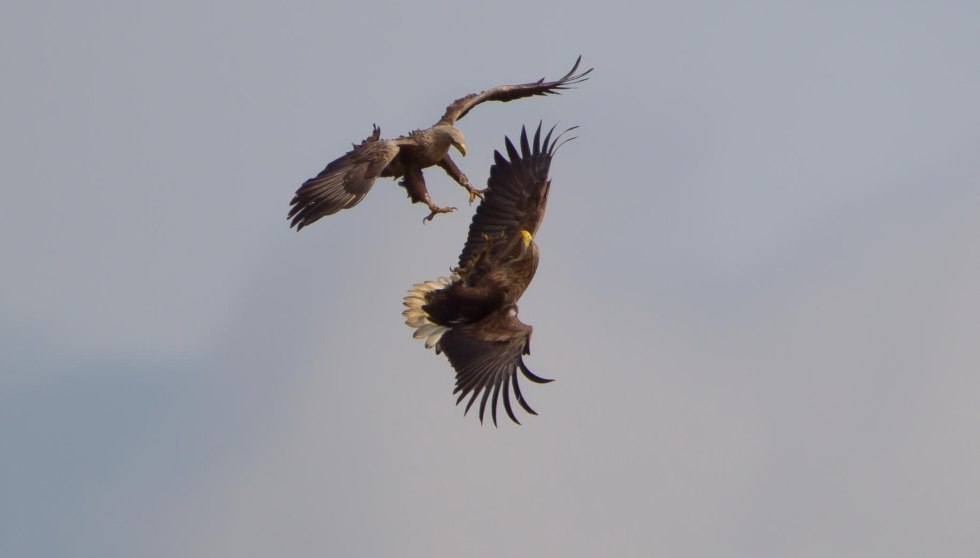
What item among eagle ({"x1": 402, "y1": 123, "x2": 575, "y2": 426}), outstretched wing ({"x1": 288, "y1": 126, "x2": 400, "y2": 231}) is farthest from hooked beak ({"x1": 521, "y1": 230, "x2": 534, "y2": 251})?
outstretched wing ({"x1": 288, "y1": 126, "x2": 400, "y2": 231})

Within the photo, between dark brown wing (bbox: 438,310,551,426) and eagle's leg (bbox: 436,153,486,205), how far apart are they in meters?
1.16

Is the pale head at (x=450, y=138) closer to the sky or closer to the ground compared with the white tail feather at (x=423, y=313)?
closer to the sky

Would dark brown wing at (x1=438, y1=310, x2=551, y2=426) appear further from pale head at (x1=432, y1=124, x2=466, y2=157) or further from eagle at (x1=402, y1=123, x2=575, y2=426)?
pale head at (x1=432, y1=124, x2=466, y2=157)

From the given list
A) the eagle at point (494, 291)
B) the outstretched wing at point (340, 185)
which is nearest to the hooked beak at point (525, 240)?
the eagle at point (494, 291)

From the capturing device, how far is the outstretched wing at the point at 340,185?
16.4 metres

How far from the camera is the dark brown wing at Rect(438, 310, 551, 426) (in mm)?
16578

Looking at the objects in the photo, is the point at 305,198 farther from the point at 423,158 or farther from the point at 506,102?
the point at 506,102

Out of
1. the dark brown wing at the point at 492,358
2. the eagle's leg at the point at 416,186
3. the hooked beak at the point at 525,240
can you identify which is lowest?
the dark brown wing at the point at 492,358

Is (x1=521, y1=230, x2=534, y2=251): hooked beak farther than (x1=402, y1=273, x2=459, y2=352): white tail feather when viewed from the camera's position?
No

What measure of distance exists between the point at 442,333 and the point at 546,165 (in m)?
1.54

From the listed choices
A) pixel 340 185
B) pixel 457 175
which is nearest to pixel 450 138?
pixel 457 175

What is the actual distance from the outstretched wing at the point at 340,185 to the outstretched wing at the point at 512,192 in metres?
1.00

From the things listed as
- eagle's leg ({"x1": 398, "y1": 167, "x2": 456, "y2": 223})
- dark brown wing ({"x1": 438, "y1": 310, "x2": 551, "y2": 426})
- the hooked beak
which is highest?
eagle's leg ({"x1": 398, "y1": 167, "x2": 456, "y2": 223})

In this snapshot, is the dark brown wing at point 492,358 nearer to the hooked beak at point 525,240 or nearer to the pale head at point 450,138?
the hooked beak at point 525,240
